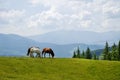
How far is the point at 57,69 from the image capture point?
164 feet

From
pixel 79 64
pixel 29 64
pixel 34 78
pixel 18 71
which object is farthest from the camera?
pixel 79 64

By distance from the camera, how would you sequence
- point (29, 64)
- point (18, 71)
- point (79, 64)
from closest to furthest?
point (18, 71) → point (29, 64) → point (79, 64)

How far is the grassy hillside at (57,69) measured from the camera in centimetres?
4509

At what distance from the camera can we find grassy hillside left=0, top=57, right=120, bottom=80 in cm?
4509

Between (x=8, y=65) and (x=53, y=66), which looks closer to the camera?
(x=8, y=65)

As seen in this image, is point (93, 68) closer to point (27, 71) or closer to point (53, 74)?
point (53, 74)

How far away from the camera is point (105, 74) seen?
50625mm

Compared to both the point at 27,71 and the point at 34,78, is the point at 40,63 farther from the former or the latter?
the point at 34,78

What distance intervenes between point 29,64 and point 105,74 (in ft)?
40.3

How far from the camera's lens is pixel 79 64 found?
177 feet

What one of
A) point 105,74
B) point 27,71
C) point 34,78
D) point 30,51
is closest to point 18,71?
point 27,71

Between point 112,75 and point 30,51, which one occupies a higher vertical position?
point 30,51

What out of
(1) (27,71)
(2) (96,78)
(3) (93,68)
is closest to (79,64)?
(3) (93,68)

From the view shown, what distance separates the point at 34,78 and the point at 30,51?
14.4 meters
